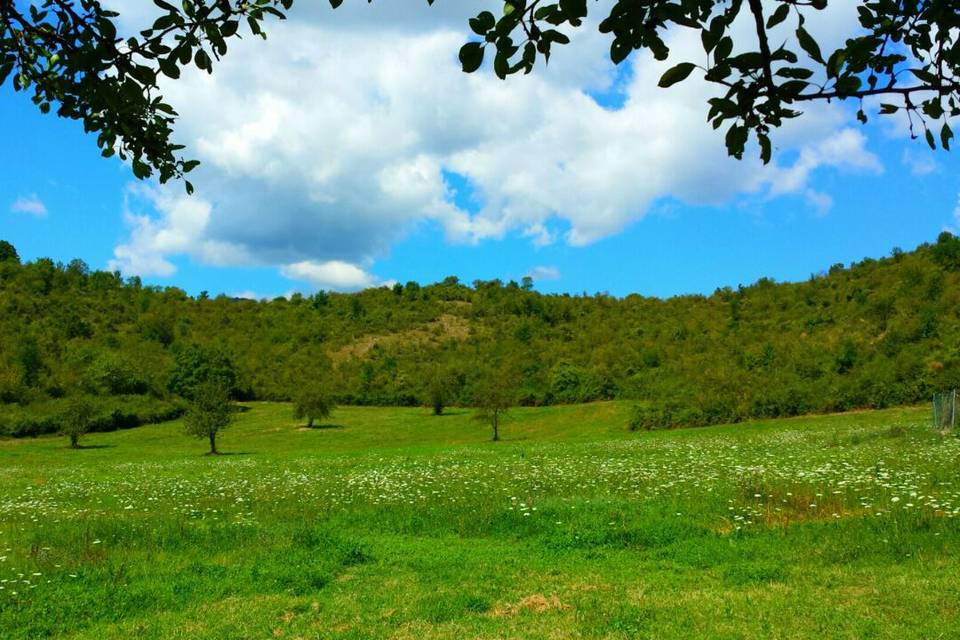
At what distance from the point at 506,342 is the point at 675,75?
123795mm

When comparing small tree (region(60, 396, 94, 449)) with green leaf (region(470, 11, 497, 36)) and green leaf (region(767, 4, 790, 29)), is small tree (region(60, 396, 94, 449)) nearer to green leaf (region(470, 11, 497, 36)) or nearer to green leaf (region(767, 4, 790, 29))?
green leaf (region(470, 11, 497, 36))

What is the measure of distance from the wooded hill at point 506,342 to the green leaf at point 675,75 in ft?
205

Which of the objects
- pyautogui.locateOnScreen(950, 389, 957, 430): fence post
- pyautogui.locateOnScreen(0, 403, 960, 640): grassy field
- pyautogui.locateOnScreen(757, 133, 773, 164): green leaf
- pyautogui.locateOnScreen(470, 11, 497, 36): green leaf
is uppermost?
pyautogui.locateOnScreen(470, 11, 497, 36): green leaf

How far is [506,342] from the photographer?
12688 centimetres

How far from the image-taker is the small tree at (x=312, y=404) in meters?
83.2

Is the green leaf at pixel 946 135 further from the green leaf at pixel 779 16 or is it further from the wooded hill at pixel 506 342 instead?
the wooded hill at pixel 506 342

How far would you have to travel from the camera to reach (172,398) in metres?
99.0

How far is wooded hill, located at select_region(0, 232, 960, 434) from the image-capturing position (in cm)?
6425

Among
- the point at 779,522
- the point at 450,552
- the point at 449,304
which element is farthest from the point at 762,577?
the point at 449,304

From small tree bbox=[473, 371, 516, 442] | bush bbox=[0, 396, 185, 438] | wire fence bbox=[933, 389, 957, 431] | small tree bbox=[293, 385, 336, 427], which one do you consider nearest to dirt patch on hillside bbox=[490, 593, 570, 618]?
wire fence bbox=[933, 389, 957, 431]

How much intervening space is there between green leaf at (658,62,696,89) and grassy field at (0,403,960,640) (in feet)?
22.6

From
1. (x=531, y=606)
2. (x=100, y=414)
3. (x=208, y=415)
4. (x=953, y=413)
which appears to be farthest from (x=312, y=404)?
(x=531, y=606)

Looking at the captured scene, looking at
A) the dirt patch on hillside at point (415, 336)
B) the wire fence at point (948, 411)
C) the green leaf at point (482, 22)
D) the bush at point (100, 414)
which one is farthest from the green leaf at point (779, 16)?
the dirt patch on hillside at point (415, 336)

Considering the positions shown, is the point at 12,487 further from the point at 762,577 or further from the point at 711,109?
the point at 711,109
